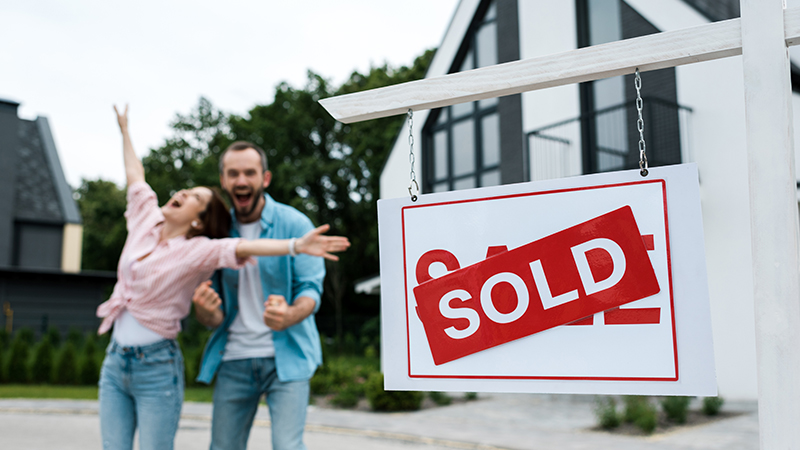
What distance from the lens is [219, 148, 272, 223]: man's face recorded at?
3.21 meters

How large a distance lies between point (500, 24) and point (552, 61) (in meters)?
13.2

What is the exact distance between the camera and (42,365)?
546 inches

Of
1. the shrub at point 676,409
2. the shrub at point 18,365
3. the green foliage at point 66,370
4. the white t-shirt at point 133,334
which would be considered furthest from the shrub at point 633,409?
the shrub at point 18,365

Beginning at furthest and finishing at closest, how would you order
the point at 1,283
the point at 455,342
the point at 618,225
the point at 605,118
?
1. the point at 1,283
2. the point at 605,118
3. the point at 455,342
4. the point at 618,225

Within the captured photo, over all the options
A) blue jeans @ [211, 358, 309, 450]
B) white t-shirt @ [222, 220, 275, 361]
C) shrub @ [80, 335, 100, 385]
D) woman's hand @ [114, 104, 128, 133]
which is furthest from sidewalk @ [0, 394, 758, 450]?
woman's hand @ [114, 104, 128, 133]

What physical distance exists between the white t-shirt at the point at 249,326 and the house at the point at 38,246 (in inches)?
850

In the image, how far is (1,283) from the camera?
74.6 feet

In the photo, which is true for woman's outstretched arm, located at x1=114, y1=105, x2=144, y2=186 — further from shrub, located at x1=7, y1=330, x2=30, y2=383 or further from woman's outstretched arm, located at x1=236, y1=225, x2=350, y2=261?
shrub, located at x1=7, y1=330, x2=30, y2=383

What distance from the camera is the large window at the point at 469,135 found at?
1457 cm

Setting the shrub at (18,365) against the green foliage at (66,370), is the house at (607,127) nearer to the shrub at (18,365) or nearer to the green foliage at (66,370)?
the green foliage at (66,370)

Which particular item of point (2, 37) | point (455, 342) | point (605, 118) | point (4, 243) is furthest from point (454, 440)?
point (4, 243)

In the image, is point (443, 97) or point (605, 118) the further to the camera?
point (605, 118)

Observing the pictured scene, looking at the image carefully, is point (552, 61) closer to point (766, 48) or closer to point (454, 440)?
point (766, 48)

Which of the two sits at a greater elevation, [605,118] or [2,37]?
[2,37]
